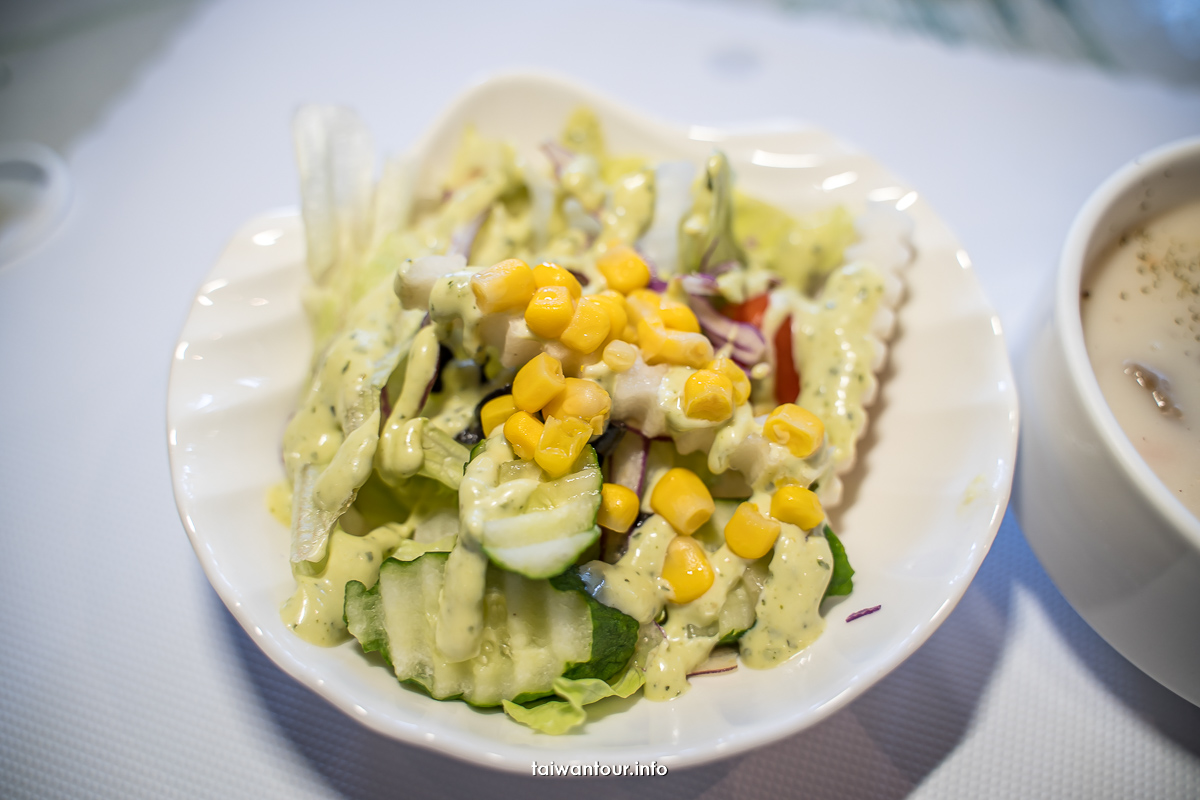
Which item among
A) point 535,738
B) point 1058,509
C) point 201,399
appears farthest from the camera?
point 201,399

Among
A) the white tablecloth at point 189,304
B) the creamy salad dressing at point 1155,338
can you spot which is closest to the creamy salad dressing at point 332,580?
the white tablecloth at point 189,304

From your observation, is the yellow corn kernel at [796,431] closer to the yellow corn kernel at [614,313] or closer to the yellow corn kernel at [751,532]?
the yellow corn kernel at [751,532]

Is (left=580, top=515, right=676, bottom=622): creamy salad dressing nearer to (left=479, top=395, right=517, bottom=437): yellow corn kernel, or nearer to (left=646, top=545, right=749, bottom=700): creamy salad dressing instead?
(left=646, top=545, right=749, bottom=700): creamy salad dressing

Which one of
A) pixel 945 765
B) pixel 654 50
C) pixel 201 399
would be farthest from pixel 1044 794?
pixel 654 50

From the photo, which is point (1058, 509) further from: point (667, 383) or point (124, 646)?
point (124, 646)

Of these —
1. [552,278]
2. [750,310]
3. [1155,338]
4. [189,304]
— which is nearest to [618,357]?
[552,278]

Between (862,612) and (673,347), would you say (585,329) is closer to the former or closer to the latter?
(673,347)

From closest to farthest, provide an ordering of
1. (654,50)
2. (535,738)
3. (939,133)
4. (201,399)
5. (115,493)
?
(535,738) → (201,399) → (115,493) → (939,133) → (654,50)

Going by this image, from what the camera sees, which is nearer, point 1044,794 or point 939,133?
point 1044,794
